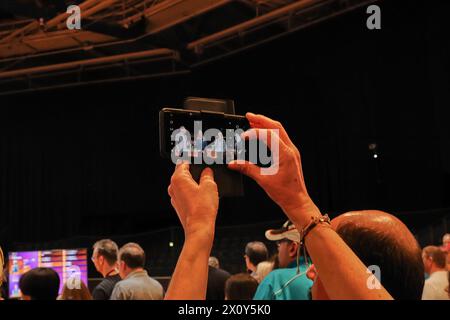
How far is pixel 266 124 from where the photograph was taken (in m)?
0.88

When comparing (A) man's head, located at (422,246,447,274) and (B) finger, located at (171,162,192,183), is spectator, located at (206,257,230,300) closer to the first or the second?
(A) man's head, located at (422,246,447,274)

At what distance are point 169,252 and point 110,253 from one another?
3.89 m

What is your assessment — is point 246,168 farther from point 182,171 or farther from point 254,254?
point 254,254

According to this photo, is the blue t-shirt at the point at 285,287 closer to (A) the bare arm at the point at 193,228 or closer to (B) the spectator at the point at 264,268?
(B) the spectator at the point at 264,268

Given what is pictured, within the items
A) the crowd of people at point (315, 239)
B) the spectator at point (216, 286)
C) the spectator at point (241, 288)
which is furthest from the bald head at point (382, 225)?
the spectator at point (216, 286)

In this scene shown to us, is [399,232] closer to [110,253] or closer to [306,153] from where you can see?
[110,253]

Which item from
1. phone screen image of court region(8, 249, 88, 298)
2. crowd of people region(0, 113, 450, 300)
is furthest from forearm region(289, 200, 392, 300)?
phone screen image of court region(8, 249, 88, 298)

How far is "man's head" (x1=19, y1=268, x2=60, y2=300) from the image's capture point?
2625 millimetres

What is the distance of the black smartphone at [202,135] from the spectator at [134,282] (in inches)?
98.5

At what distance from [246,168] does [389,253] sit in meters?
0.32

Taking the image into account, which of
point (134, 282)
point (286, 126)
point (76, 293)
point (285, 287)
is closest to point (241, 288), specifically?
point (285, 287)

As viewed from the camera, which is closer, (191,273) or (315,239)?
(191,273)

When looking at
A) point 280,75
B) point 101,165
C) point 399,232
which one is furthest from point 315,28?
point 399,232

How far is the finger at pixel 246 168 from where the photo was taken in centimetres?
85
